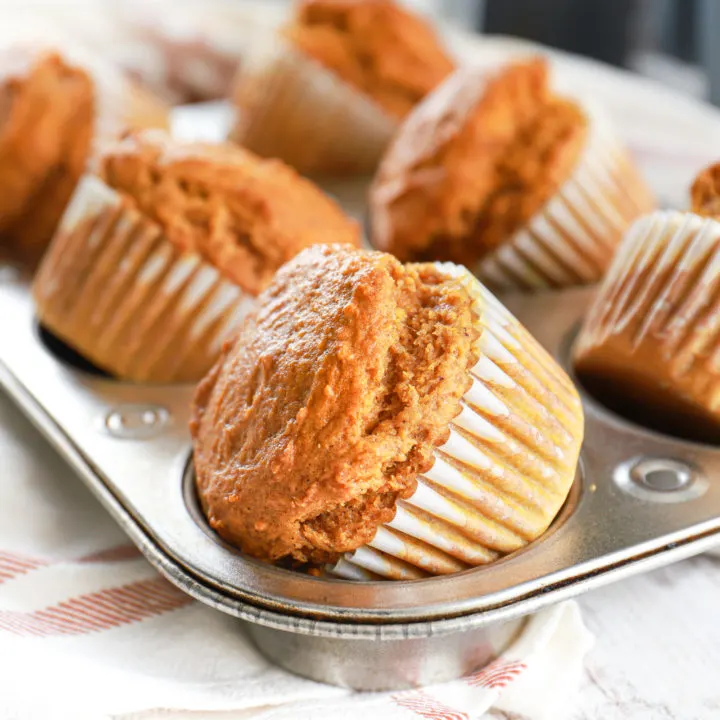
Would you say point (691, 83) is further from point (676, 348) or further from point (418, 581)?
point (418, 581)

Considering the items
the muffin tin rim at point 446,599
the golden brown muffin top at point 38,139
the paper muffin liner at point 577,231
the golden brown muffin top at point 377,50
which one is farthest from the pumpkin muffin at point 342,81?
the muffin tin rim at point 446,599

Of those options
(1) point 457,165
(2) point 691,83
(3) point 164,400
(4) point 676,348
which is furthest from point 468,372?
(2) point 691,83

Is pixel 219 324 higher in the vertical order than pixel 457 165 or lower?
lower

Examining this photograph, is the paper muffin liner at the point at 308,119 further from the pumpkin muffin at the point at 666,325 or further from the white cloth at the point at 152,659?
the white cloth at the point at 152,659

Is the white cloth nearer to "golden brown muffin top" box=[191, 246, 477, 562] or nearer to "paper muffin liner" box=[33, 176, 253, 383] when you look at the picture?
"golden brown muffin top" box=[191, 246, 477, 562]

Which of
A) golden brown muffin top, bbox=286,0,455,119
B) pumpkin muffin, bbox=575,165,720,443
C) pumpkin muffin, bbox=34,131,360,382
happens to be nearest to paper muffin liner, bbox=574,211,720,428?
pumpkin muffin, bbox=575,165,720,443

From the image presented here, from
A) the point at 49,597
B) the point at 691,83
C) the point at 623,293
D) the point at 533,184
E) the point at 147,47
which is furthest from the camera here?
the point at 691,83

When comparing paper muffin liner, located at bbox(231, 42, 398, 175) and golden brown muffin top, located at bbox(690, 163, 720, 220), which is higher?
golden brown muffin top, located at bbox(690, 163, 720, 220)
